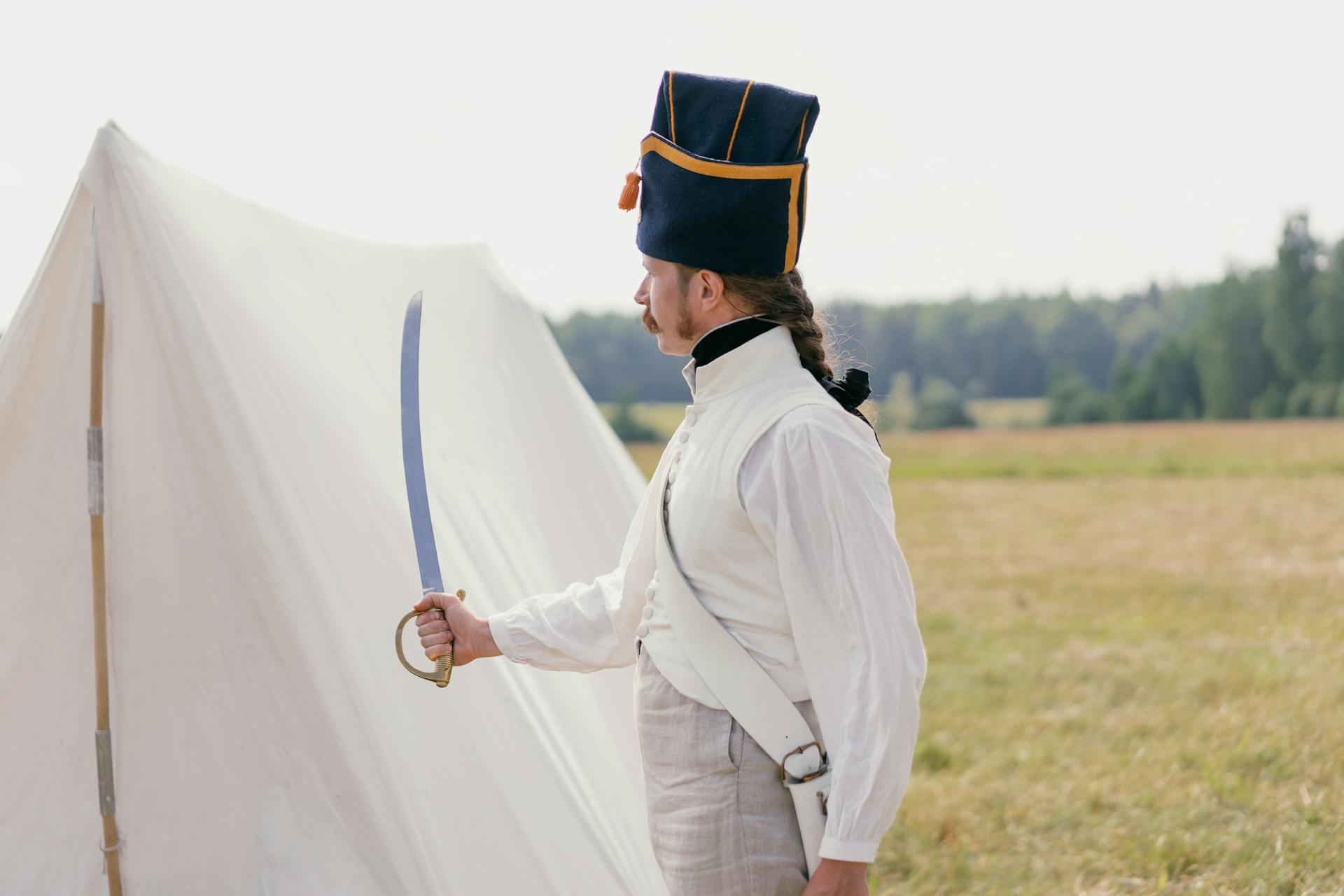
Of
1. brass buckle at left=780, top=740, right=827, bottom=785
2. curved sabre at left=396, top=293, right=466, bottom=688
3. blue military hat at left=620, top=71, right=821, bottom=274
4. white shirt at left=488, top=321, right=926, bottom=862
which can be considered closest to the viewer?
white shirt at left=488, top=321, right=926, bottom=862

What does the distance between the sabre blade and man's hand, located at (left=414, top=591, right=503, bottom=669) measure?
3 centimetres

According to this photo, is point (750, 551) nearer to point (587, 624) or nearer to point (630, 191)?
point (587, 624)

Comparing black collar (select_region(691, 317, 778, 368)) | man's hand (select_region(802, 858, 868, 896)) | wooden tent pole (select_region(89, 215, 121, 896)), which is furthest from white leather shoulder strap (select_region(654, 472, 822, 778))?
wooden tent pole (select_region(89, 215, 121, 896))

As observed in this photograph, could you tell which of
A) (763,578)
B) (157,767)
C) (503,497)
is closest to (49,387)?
(157,767)

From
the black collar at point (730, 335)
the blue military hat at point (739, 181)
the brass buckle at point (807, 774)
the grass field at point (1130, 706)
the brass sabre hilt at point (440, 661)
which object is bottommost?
the grass field at point (1130, 706)

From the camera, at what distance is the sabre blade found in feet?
5.87

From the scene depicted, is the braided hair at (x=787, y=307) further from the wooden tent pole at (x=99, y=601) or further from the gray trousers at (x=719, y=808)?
the wooden tent pole at (x=99, y=601)

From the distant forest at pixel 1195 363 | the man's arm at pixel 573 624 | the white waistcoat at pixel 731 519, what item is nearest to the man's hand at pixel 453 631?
the man's arm at pixel 573 624

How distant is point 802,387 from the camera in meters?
1.58

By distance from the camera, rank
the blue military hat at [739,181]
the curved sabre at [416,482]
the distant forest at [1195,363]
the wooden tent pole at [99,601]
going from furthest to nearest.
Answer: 1. the distant forest at [1195,363]
2. the wooden tent pole at [99,601]
3. the curved sabre at [416,482]
4. the blue military hat at [739,181]

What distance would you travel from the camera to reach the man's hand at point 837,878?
1.40m

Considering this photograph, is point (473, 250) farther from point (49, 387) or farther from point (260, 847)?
point (260, 847)

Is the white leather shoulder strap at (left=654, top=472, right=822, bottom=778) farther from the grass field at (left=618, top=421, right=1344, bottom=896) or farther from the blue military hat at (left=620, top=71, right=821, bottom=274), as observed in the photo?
the grass field at (left=618, top=421, right=1344, bottom=896)

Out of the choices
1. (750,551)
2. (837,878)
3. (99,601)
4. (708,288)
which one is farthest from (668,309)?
(99,601)
